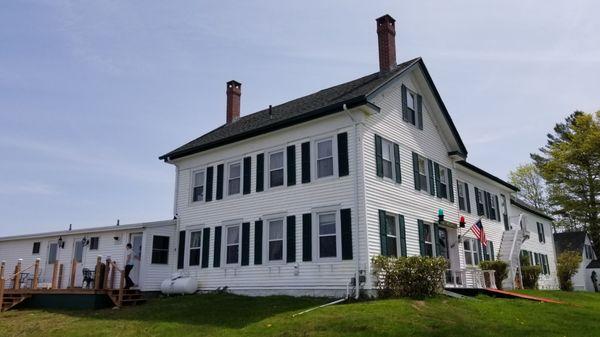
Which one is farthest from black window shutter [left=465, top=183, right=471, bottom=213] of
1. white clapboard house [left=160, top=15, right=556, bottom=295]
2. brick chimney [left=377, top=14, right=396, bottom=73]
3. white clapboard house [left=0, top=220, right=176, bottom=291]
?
white clapboard house [left=0, top=220, right=176, bottom=291]

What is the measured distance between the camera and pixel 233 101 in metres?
26.1

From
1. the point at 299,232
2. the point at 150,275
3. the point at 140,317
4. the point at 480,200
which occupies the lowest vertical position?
the point at 140,317

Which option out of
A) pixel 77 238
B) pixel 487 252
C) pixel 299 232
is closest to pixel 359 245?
pixel 299 232

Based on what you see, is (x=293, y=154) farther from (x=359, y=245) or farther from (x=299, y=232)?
(x=359, y=245)

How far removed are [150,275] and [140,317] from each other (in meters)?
5.08

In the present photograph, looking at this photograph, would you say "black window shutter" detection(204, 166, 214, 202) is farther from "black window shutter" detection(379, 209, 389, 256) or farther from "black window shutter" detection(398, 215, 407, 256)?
"black window shutter" detection(398, 215, 407, 256)

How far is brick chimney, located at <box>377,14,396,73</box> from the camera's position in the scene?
20141mm

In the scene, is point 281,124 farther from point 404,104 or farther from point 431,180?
point 431,180

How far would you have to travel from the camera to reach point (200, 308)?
1559cm

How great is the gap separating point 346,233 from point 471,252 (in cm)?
976

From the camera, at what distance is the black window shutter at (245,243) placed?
18359 millimetres

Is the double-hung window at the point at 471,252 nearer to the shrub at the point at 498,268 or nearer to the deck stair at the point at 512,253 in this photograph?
the shrub at the point at 498,268

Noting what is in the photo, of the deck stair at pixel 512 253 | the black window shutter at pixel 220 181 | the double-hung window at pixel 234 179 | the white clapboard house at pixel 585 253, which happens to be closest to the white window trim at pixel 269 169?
the double-hung window at pixel 234 179

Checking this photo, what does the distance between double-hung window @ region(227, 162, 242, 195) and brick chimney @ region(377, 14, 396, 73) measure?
23.2 feet
